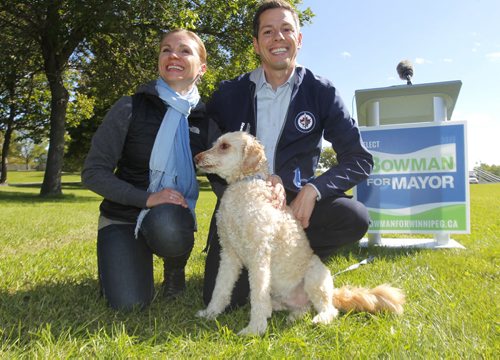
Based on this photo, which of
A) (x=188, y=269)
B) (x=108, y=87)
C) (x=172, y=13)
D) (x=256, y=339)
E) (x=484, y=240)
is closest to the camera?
(x=256, y=339)

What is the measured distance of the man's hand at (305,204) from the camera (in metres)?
3.17

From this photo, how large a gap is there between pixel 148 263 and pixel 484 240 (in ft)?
16.2

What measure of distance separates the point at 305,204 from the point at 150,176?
1370mm

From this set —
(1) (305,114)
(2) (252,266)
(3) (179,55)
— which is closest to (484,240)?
(1) (305,114)

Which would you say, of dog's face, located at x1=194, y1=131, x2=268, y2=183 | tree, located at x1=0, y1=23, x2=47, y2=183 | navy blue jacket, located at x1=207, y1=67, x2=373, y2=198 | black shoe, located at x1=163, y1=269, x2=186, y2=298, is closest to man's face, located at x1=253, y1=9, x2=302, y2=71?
navy blue jacket, located at x1=207, y1=67, x2=373, y2=198

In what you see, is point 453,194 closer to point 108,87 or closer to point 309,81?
point 309,81

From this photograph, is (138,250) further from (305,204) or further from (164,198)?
(305,204)

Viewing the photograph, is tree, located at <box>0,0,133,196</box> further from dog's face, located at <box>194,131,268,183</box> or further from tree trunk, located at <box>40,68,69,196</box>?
dog's face, located at <box>194,131,268,183</box>

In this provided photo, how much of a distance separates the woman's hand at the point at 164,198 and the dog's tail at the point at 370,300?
1.47 metres

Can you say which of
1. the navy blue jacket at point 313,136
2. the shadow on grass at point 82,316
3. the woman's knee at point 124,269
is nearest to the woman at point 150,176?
the woman's knee at point 124,269

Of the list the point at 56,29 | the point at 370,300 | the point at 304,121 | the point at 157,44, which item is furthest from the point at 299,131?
the point at 56,29

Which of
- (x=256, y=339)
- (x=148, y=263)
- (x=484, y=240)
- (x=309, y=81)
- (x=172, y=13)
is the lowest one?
(x=484, y=240)

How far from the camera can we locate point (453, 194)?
5484 mm

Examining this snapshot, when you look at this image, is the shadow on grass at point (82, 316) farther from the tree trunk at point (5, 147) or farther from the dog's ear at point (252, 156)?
the tree trunk at point (5, 147)
